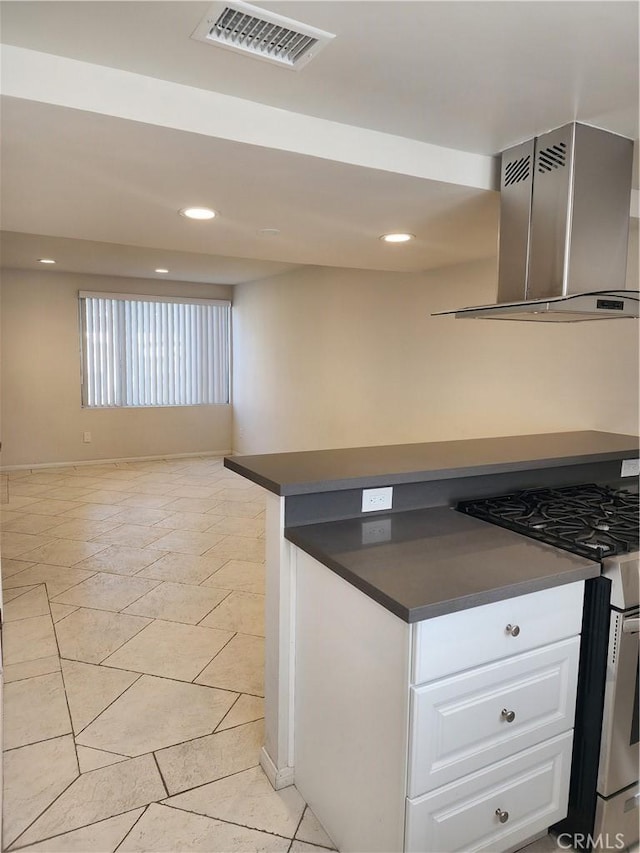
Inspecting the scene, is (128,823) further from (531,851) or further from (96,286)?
(96,286)

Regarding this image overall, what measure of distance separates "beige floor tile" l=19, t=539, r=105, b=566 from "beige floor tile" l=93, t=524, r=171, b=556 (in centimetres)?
14

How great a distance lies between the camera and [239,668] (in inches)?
102

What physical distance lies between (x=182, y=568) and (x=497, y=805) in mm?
2678

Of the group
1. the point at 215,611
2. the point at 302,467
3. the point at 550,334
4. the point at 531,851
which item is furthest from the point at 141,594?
the point at 550,334

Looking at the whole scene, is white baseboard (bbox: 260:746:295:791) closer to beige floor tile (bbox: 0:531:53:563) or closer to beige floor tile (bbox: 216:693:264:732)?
beige floor tile (bbox: 216:693:264:732)

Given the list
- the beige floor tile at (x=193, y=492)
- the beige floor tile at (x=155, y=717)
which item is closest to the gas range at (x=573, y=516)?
the beige floor tile at (x=155, y=717)

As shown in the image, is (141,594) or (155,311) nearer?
(141,594)

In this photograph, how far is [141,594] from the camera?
3.36 meters

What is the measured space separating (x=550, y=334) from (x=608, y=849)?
246cm

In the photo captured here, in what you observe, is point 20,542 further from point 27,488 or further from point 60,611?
point 27,488

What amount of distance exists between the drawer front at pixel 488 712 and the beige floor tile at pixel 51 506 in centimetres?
457

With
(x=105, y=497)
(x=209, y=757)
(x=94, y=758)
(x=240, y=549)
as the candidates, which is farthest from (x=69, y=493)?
(x=209, y=757)

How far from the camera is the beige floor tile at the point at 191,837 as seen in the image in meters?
1.64

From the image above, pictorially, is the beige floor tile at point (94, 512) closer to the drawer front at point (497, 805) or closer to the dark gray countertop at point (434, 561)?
the dark gray countertop at point (434, 561)
